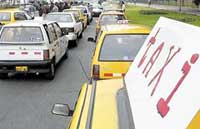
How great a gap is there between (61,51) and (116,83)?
1237 cm

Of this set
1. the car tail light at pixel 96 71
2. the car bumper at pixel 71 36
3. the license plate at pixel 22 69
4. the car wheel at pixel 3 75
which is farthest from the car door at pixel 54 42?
the car bumper at pixel 71 36

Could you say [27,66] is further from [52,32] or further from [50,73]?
[52,32]

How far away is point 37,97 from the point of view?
11562 millimetres

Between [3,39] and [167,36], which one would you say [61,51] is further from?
[167,36]

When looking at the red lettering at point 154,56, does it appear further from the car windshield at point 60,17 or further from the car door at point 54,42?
the car windshield at point 60,17

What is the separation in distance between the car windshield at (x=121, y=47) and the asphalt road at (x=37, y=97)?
1444mm

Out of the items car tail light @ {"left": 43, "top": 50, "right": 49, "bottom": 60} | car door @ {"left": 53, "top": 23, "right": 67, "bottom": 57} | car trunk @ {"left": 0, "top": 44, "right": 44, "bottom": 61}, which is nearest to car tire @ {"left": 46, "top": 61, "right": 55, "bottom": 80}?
car tail light @ {"left": 43, "top": 50, "right": 49, "bottom": 60}

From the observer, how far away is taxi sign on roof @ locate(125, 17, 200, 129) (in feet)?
7.48

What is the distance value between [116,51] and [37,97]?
3053 millimetres

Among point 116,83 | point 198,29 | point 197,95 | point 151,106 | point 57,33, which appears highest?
point 198,29

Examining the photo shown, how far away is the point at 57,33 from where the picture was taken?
1669cm

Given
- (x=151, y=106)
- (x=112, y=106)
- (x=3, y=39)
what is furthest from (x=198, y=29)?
(x=3, y=39)

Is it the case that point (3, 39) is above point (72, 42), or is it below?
above

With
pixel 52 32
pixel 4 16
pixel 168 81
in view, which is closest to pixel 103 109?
pixel 168 81
